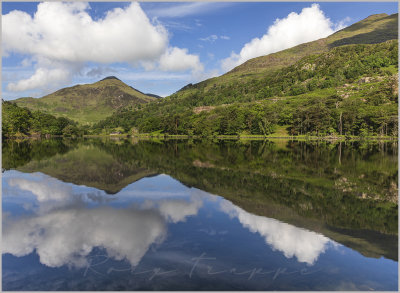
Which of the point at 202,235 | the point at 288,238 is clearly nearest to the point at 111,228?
the point at 202,235

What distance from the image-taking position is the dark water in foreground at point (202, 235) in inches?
399

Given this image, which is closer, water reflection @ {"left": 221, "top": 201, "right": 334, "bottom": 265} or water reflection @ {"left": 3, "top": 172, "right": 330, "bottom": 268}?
water reflection @ {"left": 221, "top": 201, "right": 334, "bottom": 265}

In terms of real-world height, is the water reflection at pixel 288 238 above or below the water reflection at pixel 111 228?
below

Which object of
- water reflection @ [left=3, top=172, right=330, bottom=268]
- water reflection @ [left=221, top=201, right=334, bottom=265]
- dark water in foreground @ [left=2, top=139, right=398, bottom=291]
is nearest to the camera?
dark water in foreground @ [left=2, top=139, right=398, bottom=291]

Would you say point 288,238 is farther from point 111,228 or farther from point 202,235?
point 111,228

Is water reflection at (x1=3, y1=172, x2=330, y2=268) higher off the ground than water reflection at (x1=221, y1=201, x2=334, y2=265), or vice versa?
water reflection at (x1=3, y1=172, x2=330, y2=268)

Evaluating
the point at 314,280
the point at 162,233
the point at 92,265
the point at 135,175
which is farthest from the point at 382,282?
the point at 135,175

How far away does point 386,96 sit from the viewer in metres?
172

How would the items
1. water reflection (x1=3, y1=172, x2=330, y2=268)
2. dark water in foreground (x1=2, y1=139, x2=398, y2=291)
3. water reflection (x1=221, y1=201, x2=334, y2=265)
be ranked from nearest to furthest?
dark water in foreground (x1=2, y1=139, x2=398, y2=291), water reflection (x1=221, y1=201, x2=334, y2=265), water reflection (x1=3, y1=172, x2=330, y2=268)

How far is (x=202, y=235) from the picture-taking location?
565 inches

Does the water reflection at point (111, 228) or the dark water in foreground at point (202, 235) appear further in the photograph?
the water reflection at point (111, 228)

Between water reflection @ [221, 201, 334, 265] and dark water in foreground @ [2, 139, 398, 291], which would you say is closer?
dark water in foreground @ [2, 139, 398, 291]

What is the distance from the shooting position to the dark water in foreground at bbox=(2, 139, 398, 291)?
10.1 m

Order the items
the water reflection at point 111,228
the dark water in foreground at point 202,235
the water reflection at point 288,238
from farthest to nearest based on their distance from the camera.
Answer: the water reflection at point 111,228, the water reflection at point 288,238, the dark water in foreground at point 202,235
